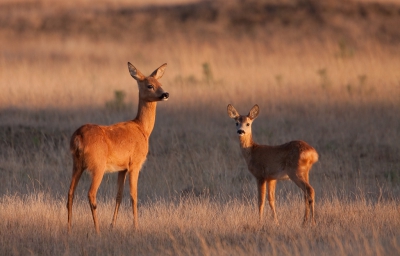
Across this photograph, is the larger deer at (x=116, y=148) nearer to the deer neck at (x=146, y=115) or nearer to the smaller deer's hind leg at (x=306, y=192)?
the deer neck at (x=146, y=115)

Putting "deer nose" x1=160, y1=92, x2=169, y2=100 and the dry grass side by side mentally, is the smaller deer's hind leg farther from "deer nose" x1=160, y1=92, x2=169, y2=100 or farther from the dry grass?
"deer nose" x1=160, y1=92, x2=169, y2=100

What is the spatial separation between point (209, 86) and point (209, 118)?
3.26 metres

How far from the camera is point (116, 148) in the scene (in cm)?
940

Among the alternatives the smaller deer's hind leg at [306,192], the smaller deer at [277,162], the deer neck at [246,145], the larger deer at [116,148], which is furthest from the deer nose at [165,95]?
the smaller deer's hind leg at [306,192]

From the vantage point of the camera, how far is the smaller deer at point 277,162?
9.76 meters

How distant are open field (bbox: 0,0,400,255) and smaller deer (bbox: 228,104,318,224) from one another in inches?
15.9

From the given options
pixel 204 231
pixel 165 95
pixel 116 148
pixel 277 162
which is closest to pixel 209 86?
pixel 165 95

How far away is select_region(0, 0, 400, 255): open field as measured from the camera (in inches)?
357

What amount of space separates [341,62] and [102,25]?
581 inches

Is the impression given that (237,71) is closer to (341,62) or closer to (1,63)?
(341,62)

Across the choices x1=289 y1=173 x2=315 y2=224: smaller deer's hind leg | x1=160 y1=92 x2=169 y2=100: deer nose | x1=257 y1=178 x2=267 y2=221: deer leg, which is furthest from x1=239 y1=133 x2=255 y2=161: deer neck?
x1=160 y1=92 x2=169 y2=100: deer nose

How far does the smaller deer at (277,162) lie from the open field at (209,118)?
40 cm

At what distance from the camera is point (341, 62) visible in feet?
76.9

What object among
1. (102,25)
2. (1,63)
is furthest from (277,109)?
(102,25)
